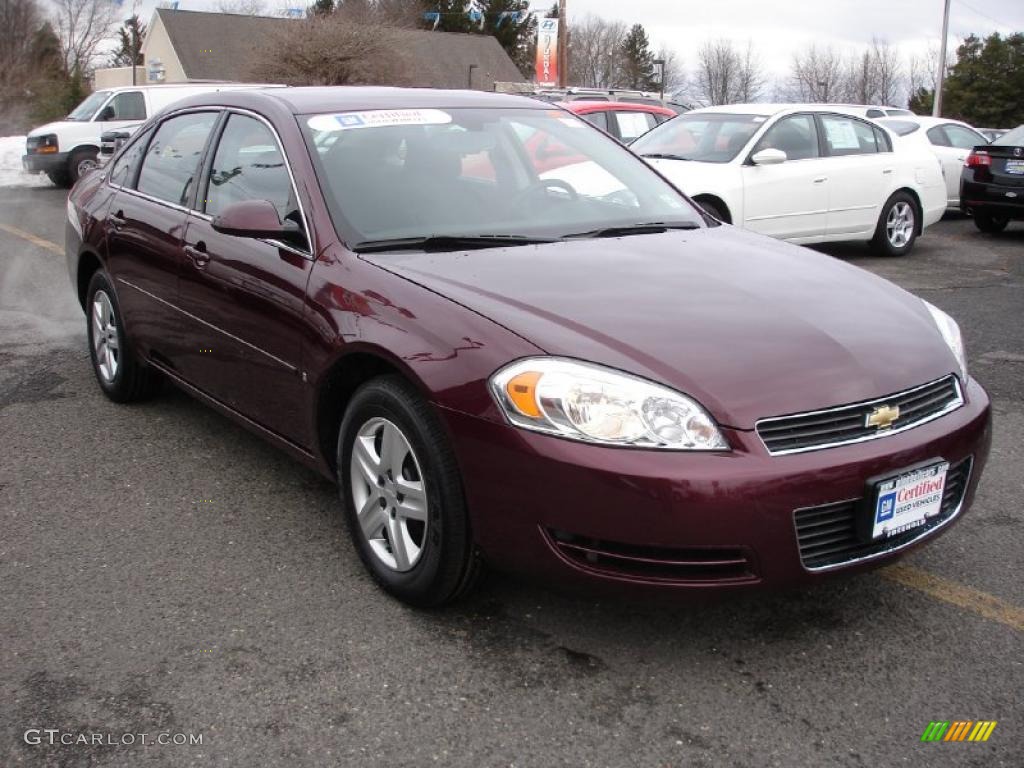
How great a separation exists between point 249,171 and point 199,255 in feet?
1.25

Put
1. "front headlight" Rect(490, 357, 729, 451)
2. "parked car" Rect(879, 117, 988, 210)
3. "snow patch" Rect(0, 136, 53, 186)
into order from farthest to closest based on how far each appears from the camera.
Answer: "snow patch" Rect(0, 136, 53, 186) → "parked car" Rect(879, 117, 988, 210) → "front headlight" Rect(490, 357, 729, 451)

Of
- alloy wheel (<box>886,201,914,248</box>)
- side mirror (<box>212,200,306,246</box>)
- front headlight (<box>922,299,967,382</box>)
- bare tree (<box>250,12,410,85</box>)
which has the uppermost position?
bare tree (<box>250,12,410,85</box>)

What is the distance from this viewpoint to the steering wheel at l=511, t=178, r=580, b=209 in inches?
158

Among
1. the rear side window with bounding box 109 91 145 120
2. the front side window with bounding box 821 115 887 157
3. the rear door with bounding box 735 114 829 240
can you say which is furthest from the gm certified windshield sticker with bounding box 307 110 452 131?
the rear side window with bounding box 109 91 145 120

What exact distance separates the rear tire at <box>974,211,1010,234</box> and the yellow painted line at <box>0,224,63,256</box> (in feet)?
34.1

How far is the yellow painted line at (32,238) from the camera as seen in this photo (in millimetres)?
10805

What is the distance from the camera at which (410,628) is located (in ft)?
10.5

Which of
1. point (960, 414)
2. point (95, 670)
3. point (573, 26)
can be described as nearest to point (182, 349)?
point (95, 670)

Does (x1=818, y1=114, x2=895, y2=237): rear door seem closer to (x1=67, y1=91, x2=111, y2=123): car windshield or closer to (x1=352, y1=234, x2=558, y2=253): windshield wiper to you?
(x1=352, y1=234, x2=558, y2=253): windshield wiper

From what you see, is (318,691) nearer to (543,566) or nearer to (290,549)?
(543,566)

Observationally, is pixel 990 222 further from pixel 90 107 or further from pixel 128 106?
pixel 90 107

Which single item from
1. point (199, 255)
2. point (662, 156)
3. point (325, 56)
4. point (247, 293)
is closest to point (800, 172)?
point (662, 156)

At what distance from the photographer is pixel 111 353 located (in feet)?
17.8

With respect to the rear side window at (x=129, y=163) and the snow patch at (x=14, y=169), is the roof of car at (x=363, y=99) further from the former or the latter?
the snow patch at (x=14, y=169)
